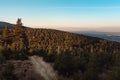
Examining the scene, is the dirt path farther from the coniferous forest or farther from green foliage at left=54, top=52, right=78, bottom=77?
green foliage at left=54, top=52, right=78, bottom=77

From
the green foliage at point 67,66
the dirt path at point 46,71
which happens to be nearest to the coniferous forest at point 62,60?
the green foliage at point 67,66

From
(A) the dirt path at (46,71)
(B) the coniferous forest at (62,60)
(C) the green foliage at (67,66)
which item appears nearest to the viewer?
(A) the dirt path at (46,71)

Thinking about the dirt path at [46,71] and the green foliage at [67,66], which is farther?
the green foliage at [67,66]

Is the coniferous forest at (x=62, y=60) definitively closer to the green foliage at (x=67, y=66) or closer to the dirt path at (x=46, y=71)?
the green foliage at (x=67, y=66)

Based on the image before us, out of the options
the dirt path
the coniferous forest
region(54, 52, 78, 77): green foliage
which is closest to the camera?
the dirt path

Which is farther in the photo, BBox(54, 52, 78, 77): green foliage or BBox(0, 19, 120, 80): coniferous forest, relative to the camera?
BBox(54, 52, 78, 77): green foliage

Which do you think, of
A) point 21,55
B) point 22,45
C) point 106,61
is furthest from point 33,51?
point 106,61

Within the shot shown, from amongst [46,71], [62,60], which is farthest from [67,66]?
[46,71]

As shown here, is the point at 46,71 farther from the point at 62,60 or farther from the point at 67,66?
the point at 62,60

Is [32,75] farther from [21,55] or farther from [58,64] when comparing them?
[21,55]

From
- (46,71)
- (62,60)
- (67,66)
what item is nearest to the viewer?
(46,71)

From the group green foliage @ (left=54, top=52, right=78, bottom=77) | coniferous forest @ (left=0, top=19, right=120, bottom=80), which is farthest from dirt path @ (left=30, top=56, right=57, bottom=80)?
green foliage @ (left=54, top=52, right=78, bottom=77)

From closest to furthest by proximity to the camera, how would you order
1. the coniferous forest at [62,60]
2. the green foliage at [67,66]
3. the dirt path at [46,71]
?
the dirt path at [46,71] < the coniferous forest at [62,60] < the green foliage at [67,66]

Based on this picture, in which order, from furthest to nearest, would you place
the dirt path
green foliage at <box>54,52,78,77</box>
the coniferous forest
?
green foliage at <box>54,52,78,77</box> < the coniferous forest < the dirt path
